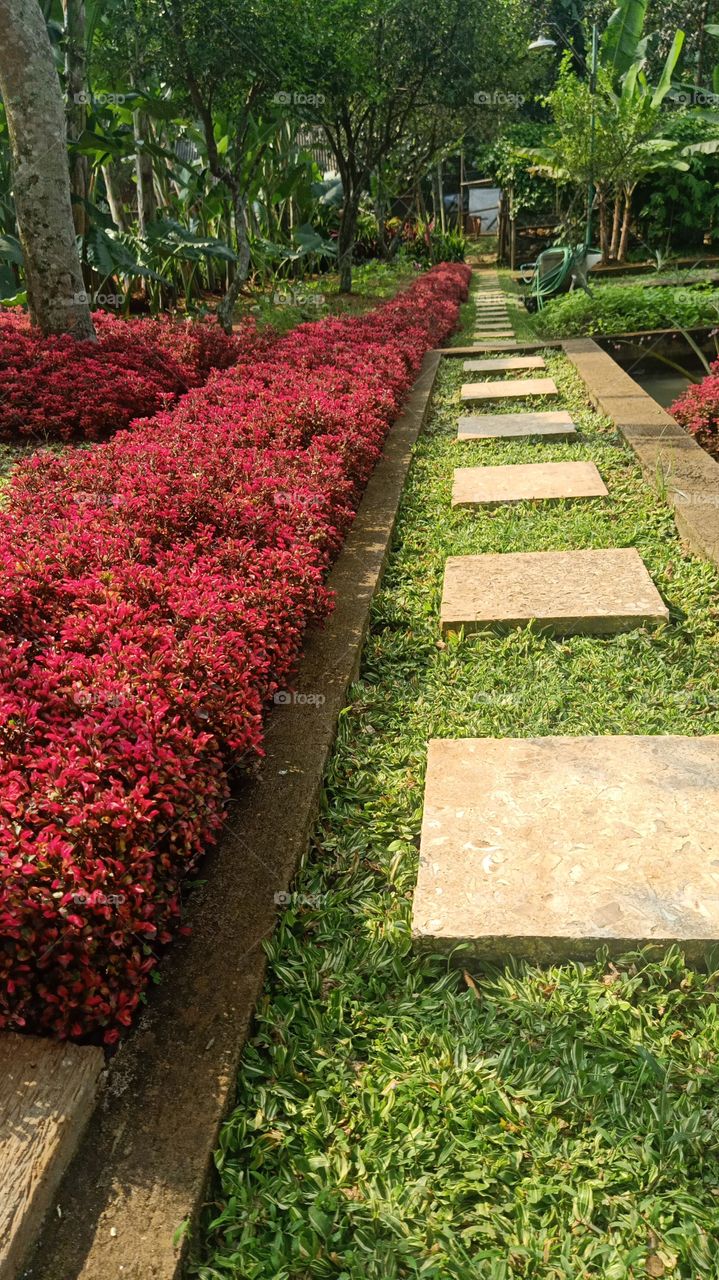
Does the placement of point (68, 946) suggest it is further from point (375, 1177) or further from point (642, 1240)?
point (642, 1240)

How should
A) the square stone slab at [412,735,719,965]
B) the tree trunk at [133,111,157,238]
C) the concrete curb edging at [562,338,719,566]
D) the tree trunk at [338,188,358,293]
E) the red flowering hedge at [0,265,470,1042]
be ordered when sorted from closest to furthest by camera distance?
1. the red flowering hedge at [0,265,470,1042]
2. the square stone slab at [412,735,719,965]
3. the concrete curb edging at [562,338,719,566]
4. the tree trunk at [133,111,157,238]
5. the tree trunk at [338,188,358,293]

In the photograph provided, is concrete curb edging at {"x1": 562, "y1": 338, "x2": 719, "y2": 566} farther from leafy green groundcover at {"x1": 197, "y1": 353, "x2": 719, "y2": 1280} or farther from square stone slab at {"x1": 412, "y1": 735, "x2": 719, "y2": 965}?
square stone slab at {"x1": 412, "y1": 735, "x2": 719, "y2": 965}

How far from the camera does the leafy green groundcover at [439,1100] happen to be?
151cm

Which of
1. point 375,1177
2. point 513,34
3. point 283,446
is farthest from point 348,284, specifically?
point 375,1177

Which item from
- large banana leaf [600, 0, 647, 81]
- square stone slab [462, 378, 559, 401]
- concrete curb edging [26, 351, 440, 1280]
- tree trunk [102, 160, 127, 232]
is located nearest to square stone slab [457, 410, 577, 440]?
square stone slab [462, 378, 559, 401]

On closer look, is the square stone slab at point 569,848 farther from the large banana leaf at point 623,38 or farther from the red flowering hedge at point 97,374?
the large banana leaf at point 623,38

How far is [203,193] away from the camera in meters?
12.6

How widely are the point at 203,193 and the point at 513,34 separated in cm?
611

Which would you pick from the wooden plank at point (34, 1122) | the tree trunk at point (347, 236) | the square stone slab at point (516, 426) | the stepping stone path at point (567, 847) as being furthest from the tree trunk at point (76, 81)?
the wooden plank at point (34, 1122)

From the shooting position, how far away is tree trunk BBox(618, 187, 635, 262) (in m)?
18.7

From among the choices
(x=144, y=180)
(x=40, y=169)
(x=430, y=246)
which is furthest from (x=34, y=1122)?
(x=430, y=246)

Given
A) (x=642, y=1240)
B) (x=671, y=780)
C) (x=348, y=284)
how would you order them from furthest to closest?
(x=348, y=284) < (x=671, y=780) < (x=642, y=1240)

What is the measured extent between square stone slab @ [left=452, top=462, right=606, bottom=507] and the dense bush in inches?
262

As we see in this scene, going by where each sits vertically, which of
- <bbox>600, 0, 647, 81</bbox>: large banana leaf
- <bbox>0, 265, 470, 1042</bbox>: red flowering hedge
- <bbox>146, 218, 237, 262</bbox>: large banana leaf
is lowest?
<bbox>0, 265, 470, 1042</bbox>: red flowering hedge
